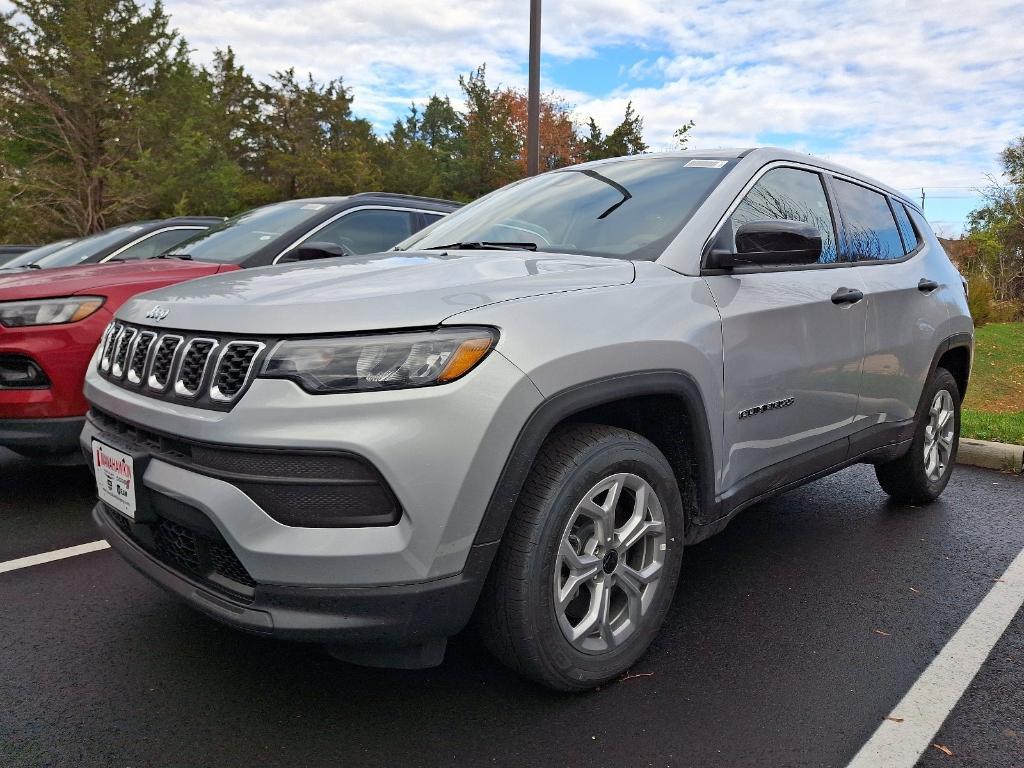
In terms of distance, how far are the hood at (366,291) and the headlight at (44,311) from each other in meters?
1.48

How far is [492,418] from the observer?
6.75 feet

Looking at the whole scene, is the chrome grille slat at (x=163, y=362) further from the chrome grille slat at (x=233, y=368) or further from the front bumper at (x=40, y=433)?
the front bumper at (x=40, y=433)

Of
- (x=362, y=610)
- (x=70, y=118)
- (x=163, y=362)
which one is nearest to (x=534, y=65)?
(x=163, y=362)

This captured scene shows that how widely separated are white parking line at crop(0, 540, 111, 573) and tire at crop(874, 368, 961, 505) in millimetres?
3896

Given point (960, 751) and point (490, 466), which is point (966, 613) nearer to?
point (960, 751)

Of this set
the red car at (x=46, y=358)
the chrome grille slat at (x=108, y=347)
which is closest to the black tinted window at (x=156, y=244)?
the red car at (x=46, y=358)

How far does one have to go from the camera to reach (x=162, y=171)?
29094mm

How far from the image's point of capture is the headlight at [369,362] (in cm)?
201

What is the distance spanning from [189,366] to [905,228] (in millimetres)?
3751

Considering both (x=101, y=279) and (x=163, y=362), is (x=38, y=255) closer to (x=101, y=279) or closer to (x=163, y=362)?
(x=101, y=279)

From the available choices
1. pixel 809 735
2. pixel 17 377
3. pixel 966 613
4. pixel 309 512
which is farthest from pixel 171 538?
pixel 966 613

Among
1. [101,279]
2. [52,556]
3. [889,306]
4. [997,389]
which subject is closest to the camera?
[52,556]

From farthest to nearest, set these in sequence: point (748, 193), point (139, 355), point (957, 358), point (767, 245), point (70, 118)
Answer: point (70, 118)
point (957, 358)
point (748, 193)
point (767, 245)
point (139, 355)

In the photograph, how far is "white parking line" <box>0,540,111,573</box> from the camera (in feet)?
11.3
